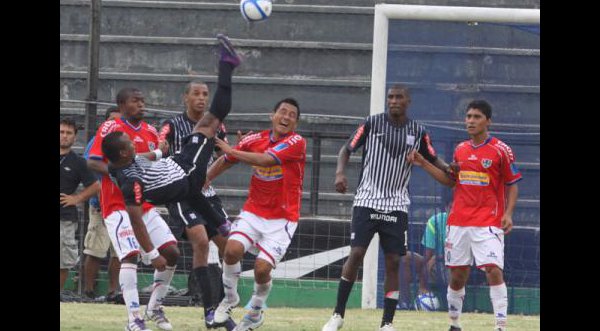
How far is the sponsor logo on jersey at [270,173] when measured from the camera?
33.8 feet

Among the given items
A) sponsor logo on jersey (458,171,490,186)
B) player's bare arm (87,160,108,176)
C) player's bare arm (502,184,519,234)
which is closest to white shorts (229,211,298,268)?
player's bare arm (87,160,108,176)

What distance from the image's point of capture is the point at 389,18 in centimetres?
1400

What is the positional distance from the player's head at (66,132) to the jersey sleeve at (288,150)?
14.1 feet

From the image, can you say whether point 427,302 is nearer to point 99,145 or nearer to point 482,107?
point 482,107

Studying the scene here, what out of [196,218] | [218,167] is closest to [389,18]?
[218,167]

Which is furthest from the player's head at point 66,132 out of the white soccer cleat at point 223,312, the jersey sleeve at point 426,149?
the jersey sleeve at point 426,149

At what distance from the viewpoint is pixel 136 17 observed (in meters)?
17.2

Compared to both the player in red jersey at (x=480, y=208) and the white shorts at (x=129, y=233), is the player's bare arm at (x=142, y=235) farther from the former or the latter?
the player in red jersey at (x=480, y=208)

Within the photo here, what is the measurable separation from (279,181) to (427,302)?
4.38 metres

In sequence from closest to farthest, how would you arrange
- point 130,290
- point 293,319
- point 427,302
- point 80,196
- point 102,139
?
point 130,290
point 102,139
point 293,319
point 80,196
point 427,302

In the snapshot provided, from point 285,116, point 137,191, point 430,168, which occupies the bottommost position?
point 137,191
